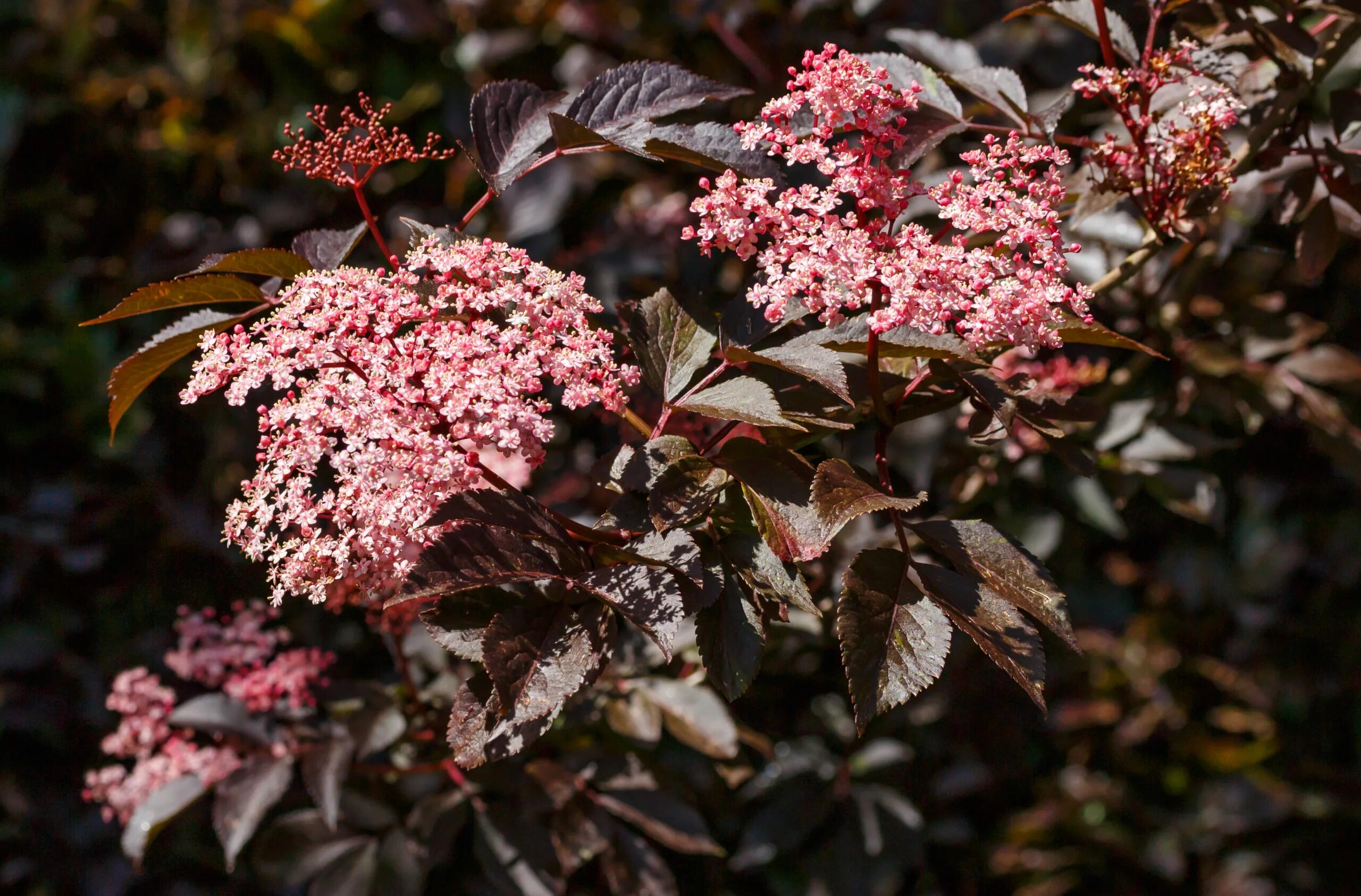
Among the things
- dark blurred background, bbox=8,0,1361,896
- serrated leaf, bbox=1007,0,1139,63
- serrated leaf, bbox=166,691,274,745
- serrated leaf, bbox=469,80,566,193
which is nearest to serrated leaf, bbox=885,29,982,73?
serrated leaf, bbox=1007,0,1139,63

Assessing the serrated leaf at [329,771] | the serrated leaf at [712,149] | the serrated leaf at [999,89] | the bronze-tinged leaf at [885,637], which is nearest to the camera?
the bronze-tinged leaf at [885,637]

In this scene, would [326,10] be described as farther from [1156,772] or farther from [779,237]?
[1156,772]

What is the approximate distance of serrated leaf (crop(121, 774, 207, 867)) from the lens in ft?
3.68

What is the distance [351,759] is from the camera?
1138 millimetres

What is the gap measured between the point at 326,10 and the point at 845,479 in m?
1.93

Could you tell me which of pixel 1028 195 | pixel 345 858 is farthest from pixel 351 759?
pixel 1028 195

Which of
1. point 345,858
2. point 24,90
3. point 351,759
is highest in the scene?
point 24,90

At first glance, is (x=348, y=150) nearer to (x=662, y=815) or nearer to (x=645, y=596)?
(x=645, y=596)

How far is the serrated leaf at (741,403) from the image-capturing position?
68 centimetres

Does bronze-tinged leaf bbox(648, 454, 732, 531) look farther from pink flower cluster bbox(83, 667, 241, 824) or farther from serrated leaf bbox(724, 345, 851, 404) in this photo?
pink flower cluster bbox(83, 667, 241, 824)

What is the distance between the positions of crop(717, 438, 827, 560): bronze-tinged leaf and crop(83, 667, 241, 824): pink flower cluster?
772mm

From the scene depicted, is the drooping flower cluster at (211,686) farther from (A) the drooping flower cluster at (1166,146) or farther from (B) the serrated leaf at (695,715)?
(A) the drooping flower cluster at (1166,146)

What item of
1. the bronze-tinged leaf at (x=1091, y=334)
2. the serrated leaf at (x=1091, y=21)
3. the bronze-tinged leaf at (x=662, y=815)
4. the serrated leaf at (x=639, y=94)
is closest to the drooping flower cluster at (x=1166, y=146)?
the serrated leaf at (x=1091, y=21)

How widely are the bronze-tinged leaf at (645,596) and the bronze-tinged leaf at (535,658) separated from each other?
0.04 metres
